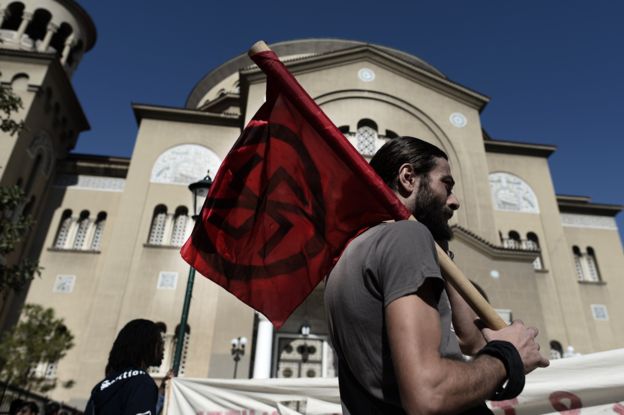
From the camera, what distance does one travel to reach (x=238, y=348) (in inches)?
584

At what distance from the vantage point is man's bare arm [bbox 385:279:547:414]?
3.79 ft

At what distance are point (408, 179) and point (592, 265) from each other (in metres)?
25.9

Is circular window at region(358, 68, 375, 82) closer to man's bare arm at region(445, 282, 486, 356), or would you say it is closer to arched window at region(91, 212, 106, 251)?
arched window at region(91, 212, 106, 251)

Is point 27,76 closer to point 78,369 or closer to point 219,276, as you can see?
point 78,369

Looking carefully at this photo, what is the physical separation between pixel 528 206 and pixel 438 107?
669cm

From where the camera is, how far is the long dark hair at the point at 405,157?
179 centimetres

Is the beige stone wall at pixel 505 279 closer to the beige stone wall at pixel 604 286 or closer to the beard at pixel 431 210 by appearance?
the beige stone wall at pixel 604 286

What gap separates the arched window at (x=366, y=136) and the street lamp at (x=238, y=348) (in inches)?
358

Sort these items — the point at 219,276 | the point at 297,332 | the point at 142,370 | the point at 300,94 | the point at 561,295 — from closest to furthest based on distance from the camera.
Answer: the point at 300,94, the point at 219,276, the point at 142,370, the point at 297,332, the point at 561,295

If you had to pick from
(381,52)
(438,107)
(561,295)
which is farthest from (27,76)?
(561,295)

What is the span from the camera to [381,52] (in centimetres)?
2148

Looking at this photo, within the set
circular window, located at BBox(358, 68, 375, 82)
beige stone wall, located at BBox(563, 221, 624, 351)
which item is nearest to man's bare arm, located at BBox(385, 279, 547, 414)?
circular window, located at BBox(358, 68, 375, 82)

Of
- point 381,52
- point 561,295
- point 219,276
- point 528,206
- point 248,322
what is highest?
point 381,52

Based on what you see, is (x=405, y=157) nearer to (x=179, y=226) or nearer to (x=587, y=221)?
(x=179, y=226)
